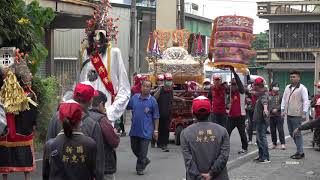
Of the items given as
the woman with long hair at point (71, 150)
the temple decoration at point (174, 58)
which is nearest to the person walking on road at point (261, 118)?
the temple decoration at point (174, 58)

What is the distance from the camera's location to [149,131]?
11.3 meters

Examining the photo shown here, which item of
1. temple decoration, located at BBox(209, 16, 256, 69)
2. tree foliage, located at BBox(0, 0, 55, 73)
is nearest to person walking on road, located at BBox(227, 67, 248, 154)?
temple decoration, located at BBox(209, 16, 256, 69)

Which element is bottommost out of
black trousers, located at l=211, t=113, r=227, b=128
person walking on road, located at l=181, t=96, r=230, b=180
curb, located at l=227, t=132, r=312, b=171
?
curb, located at l=227, t=132, r=312, b=171

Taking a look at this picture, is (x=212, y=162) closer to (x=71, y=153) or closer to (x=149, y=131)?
(x=71, y=153)

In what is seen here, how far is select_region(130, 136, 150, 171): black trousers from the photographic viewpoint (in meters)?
11.1

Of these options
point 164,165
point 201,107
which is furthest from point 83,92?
point 164,165

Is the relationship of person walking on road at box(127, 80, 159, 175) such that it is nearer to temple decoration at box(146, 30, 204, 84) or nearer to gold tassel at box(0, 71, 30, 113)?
gold tassel at box(0, 71, 30, 113)

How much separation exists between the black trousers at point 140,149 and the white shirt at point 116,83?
3808 mm

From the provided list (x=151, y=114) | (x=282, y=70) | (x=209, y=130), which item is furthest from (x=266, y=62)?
(x=209, y=130)

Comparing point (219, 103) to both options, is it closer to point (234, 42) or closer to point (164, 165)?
point (234, 42)

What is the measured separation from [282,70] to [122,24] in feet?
45.2

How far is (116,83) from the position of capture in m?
7.32

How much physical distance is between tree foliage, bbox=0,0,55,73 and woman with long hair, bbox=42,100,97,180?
14.9ft

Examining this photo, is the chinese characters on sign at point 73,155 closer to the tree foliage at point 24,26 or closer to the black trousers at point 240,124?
the tree foliage at point 24,26
